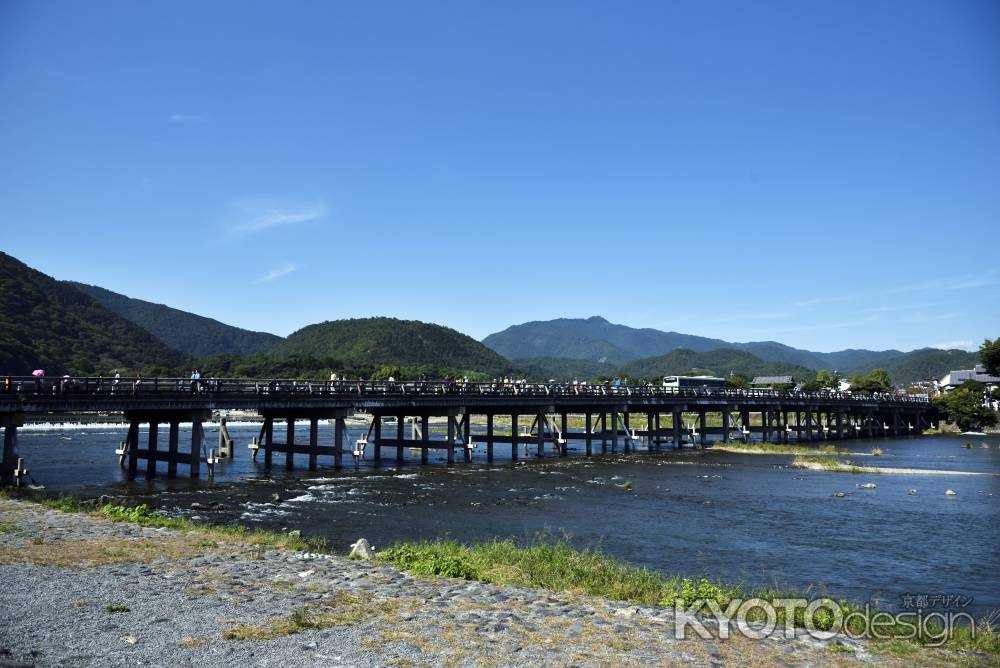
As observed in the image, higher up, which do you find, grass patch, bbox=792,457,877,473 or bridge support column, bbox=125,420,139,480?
bridge support column, bbox=125,420,139,480

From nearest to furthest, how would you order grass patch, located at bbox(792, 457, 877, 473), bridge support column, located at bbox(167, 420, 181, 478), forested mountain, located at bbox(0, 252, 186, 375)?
bridge support column, located at bbox(167, 420, 181, 478) < grass patch, located at bbox(792, 457, 877, 473) < forested mountain, located at bbox(0, 252, 186, 375)

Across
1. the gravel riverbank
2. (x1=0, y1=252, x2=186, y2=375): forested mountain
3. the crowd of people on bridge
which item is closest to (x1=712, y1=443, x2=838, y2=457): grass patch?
the crowd of people on bridge

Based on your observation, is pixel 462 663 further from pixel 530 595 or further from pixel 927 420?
pixel 927 420

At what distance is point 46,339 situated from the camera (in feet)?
470

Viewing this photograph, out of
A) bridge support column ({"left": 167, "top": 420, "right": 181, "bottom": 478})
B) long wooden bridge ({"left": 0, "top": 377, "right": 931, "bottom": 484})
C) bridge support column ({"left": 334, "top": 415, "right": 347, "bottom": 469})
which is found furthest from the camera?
bridge support column ({"left": 334, "top": 415, "right": 347, "bottom": 469})

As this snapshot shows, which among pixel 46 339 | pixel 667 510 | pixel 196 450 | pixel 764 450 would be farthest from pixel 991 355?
pixel 46 339

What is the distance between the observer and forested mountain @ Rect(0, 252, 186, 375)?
121 meters

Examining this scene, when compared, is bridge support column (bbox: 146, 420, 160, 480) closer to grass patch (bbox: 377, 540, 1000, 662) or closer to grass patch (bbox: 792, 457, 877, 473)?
grass patch (bbox: 377, 540, 1000, 662)

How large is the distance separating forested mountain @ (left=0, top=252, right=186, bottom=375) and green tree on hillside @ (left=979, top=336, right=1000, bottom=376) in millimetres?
154778

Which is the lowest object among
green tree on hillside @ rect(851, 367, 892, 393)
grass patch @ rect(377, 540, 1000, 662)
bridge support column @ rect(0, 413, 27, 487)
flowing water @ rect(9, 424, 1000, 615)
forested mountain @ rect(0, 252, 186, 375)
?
flowing water @ rect(9, 424, 1000, 615)

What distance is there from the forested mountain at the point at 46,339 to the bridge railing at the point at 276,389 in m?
91.7

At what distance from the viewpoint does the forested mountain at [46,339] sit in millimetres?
120562

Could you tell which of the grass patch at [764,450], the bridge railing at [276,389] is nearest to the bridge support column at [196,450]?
the bridge railing at [276,389]

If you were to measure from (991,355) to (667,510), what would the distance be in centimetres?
10198
